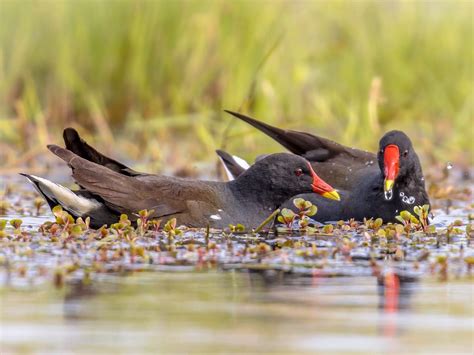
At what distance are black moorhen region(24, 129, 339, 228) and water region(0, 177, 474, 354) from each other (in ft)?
2.61

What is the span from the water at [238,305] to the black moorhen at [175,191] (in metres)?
0.80

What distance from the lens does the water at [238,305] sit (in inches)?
148

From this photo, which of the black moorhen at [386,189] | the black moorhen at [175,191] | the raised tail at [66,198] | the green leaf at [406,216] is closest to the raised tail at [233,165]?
the black moorhen at [386,189]

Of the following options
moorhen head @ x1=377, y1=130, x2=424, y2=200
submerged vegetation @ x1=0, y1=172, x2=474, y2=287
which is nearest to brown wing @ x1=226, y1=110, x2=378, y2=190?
moorhen head @ x1=377, y1=130, x2=424, y2=200

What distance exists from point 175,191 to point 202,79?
4651mm

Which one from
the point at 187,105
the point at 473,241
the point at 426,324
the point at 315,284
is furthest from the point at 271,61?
the point at 426,324

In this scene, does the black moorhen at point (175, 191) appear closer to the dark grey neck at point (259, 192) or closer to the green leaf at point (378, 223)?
the dark grey neck at point (259, 192)

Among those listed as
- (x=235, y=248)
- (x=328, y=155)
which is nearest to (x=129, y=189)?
(x=235, y=248)

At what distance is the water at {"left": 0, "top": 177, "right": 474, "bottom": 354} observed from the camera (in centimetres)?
375

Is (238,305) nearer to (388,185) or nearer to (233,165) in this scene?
(388,185)

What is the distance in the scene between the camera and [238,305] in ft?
14.5

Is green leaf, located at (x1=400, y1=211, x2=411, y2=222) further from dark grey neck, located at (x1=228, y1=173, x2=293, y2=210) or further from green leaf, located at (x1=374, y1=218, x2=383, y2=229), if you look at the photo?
dark grey neck, located at (x1=228, y1=173, x2=293, y2=210)

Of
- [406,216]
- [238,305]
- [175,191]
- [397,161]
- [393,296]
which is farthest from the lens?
Answer: [397,161]

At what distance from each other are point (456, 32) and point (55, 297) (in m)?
8.26
